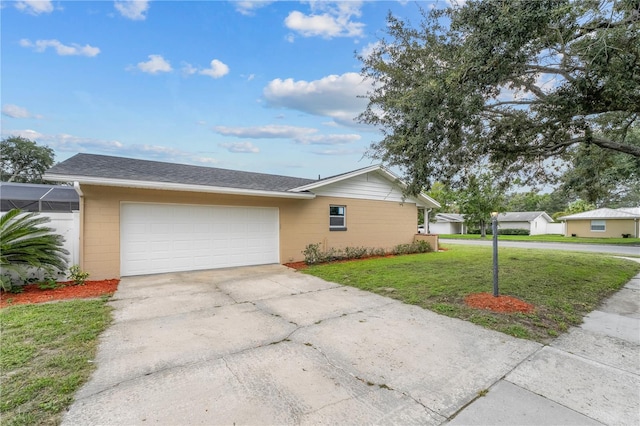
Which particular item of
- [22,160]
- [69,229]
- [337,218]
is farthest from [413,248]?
[22,160]

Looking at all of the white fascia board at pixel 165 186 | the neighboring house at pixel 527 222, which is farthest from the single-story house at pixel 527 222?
the white fascia board at pixel 165 186

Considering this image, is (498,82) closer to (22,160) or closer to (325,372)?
(325,372)

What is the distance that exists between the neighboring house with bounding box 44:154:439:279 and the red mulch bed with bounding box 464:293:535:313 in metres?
4.22

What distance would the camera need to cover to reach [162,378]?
112 inches

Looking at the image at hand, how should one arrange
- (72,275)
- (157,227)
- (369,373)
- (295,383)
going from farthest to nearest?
(157,227) < (72,275) < (369,373) < (295,383)

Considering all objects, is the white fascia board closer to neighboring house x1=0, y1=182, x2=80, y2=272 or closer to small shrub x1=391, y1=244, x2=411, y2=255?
neighboring house x1=0, y1=182, x2=80, y2=272

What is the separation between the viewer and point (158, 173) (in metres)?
8.59

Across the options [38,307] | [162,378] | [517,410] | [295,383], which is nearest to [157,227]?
[38,307]

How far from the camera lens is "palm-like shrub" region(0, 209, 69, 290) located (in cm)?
593

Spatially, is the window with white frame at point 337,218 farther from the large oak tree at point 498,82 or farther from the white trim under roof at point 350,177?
the large oak tree at point 498,82

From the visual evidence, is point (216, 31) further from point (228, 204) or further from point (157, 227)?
point (157, 227)

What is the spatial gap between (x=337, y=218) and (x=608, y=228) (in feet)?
108

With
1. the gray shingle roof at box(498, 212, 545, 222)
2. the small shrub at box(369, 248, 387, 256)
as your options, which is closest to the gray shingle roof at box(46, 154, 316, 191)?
the small shrub at box(369, 248, 387, 256)

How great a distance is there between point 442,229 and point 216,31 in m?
38.6
